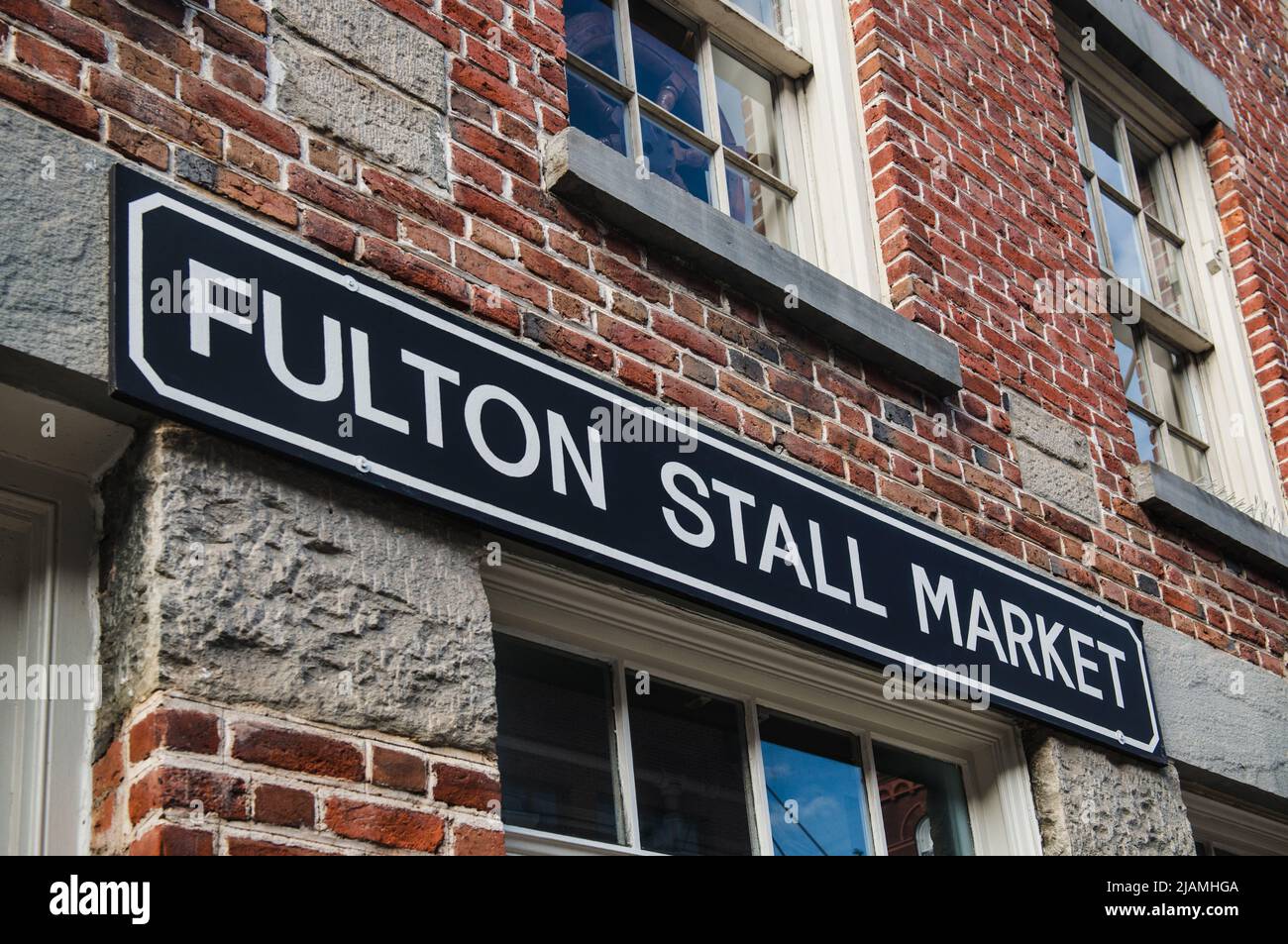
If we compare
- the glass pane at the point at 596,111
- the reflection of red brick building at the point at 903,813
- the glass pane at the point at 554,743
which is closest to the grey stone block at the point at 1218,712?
the reflection of red brick building at the point at 903,813

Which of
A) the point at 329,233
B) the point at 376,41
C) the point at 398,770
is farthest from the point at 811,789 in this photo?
the point at 376,41

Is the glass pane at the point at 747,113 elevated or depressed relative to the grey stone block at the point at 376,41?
elevated

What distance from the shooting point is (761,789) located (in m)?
3.86

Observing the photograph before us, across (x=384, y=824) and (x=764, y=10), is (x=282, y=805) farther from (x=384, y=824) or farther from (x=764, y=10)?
(x=764, y=10)

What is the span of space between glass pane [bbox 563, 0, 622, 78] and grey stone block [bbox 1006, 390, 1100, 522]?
1608 mm

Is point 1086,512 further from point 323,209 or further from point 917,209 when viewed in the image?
point 323,209

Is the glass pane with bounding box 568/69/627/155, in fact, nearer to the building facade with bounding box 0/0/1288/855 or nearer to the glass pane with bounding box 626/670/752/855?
the building facade with bounding box 0/0/1288/855

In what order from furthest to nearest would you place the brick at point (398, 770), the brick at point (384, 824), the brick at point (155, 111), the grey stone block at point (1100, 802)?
the grey stone block at point (1100, 802) → the brick at point (155, 111) → the brick at point (398, 770) → the brick at point (384, 824)

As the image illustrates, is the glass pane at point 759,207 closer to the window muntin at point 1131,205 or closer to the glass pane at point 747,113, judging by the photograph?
the glass pane at point 747,113

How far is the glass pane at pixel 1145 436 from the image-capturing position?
237 inches

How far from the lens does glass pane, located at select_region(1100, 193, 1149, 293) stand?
21.0ft

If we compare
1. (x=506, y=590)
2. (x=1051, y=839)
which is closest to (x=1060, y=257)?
(x=1051, y=839)

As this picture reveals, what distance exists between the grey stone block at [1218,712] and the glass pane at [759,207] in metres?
1.69

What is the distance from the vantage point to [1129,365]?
6.25 metres
